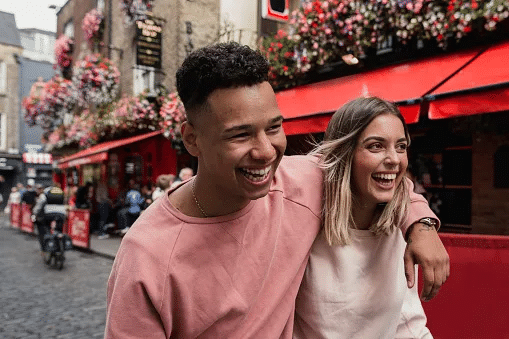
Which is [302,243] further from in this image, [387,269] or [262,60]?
[262,60]

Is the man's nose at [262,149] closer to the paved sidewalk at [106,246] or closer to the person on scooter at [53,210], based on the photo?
the paved sidewalk at [106,246]

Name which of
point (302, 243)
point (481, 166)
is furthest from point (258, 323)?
point (481, 166)

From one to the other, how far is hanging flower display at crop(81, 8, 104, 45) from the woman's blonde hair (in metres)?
17.0

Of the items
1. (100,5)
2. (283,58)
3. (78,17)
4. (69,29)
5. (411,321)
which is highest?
(78,17)

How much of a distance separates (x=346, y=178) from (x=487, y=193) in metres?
5.71

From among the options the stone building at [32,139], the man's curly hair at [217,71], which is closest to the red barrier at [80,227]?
the man's curly hair at [217,71]

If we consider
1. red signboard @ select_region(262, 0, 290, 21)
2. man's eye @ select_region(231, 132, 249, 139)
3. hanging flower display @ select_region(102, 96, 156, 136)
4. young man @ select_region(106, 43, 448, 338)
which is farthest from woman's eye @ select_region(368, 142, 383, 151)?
hanging flower display @ select_region(102, 96, 156, 136)

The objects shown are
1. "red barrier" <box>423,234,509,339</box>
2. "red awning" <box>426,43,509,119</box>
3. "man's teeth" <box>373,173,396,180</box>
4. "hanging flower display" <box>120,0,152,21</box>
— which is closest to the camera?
"man's teeth" <box>373,173,396,180</box>

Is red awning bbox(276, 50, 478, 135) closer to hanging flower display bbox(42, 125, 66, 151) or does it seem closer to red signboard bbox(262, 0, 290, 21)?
red signboard bbox(262, 0, 290, 21)

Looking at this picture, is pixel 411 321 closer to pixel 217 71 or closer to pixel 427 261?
pixel 427 261

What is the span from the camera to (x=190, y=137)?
133 centimetres

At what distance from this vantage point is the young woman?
5.13 feet

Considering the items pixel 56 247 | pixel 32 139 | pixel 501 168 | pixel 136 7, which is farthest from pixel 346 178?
pixel 32 139

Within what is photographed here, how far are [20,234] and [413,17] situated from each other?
15.4 metres
